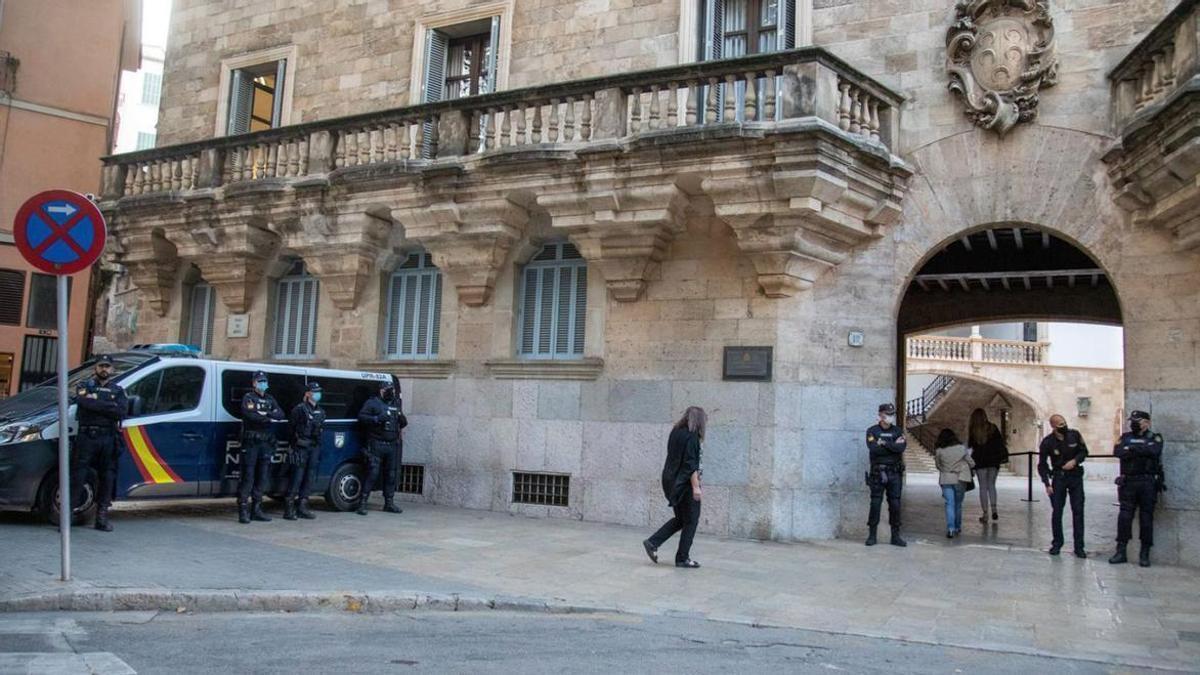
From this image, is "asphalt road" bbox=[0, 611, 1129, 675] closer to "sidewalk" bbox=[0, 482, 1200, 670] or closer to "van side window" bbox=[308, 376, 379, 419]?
"sidewalk" bbox=[0, 482, 1200, 670]

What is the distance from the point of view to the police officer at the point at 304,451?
1109 centimetres

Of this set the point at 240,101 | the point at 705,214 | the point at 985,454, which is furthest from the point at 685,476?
the point at 240,101

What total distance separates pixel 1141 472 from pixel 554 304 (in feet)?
24.3

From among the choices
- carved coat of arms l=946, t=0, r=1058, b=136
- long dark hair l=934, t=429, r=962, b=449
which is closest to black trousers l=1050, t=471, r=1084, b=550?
long dark hair l=934, t=429, r=962, b=449

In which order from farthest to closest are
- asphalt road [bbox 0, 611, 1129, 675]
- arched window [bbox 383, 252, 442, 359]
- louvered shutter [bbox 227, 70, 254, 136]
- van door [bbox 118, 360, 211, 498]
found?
louvered shutter [bbox 227, 70, 254, 136] < arched window [bbox 383, 252, 442, 359] < van door [bbox 118, 360, 211, 498] < asphalt road [bbox 0, 611, 1129, 675]

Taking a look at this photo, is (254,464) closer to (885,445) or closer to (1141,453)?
(885,445)

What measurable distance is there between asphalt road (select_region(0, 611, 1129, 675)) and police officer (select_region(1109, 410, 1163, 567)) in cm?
435

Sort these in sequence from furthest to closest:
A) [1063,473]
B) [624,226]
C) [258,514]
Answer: [624,226] < [258,514] < [1063,473]

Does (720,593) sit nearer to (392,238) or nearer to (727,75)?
(727,75)

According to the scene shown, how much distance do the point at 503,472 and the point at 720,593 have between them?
5.48m

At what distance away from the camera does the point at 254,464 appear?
10695mm

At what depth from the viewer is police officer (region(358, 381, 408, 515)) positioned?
11.9m

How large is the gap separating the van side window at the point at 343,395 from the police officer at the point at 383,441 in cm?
19

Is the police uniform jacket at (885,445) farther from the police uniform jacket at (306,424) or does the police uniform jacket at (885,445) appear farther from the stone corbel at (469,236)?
the police uniform jacket at (306,424)
